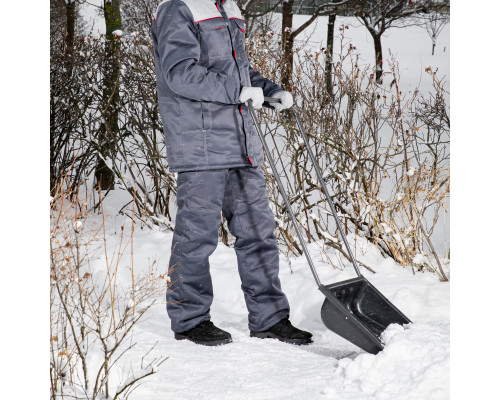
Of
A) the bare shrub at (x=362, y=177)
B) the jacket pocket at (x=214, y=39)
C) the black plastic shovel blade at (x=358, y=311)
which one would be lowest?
the black plastic shovel blade at (x=358, y=311)

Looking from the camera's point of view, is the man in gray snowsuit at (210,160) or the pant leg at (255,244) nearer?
the man in gray snowsuit at (210,160)

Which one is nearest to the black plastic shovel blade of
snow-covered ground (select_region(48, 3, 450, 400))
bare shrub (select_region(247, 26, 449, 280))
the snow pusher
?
the snow pusher

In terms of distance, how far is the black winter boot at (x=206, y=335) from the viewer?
124 inches

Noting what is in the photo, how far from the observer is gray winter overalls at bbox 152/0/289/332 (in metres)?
2.94

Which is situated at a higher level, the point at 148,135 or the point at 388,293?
the point at 148,135

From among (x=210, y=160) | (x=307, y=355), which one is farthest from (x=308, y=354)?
(x=210, y=160)

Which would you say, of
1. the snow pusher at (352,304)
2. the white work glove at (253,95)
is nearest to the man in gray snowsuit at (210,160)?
the white work glove at (253,95)

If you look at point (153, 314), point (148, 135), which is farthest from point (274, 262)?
point (148, 135)

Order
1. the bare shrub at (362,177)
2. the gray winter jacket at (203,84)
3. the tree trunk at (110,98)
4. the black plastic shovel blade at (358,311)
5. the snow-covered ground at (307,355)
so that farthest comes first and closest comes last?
the tree trunk at (110,98) < the bare shrub at (362,177) < the gray winter jacket at (203,84) < the black plastic shovel blade at (358,311) < the snow-covered ground at (307,355)

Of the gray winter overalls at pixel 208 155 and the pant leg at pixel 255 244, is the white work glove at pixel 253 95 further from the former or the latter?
the pant leg at pixel 255 244

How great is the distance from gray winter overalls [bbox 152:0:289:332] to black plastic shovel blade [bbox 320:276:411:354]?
0.40m
